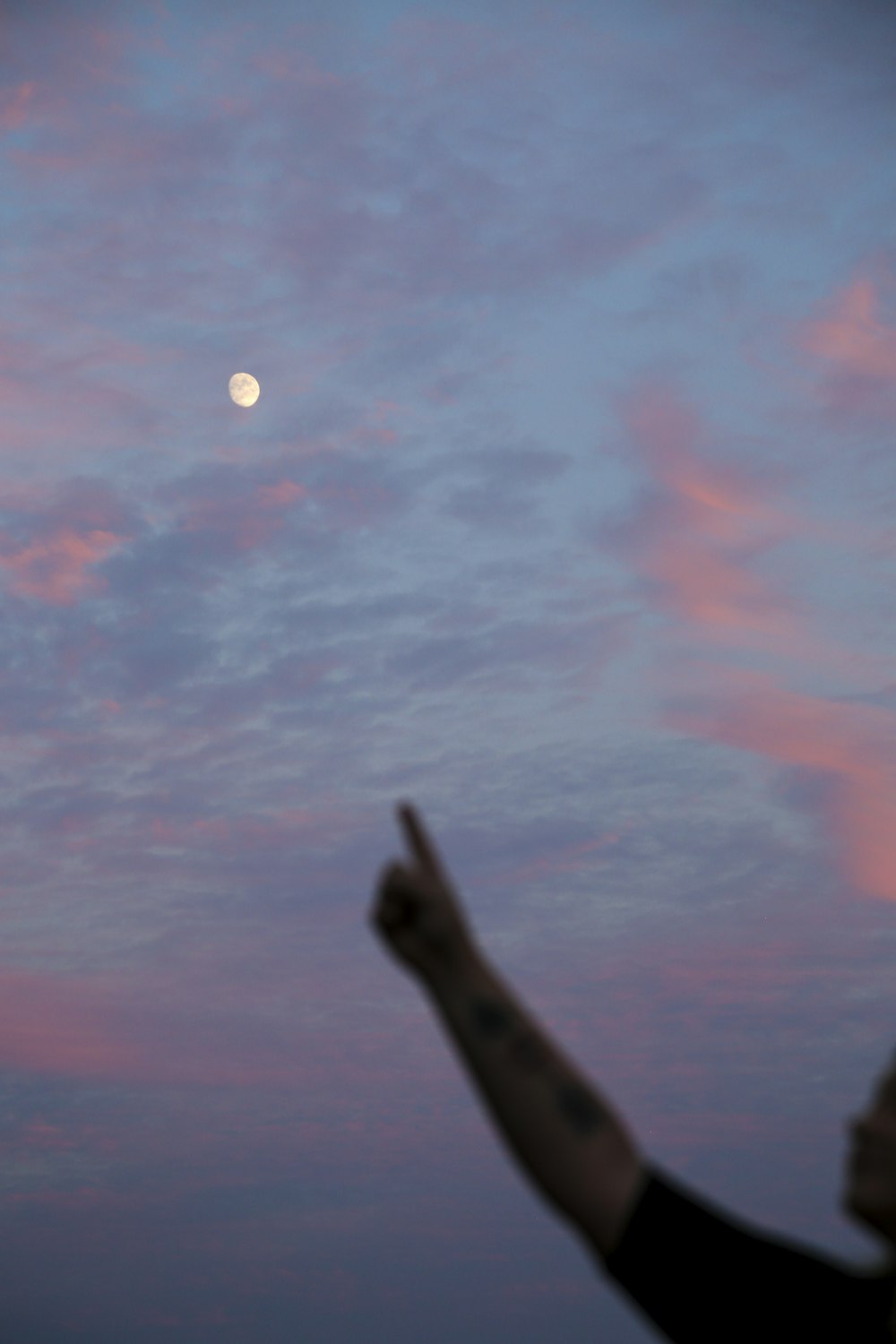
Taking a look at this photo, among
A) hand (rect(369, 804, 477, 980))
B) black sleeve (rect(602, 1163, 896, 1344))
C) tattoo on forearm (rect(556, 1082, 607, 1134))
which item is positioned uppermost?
hand (rect(369, 804, 477, 980))

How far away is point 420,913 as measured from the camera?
191 inches

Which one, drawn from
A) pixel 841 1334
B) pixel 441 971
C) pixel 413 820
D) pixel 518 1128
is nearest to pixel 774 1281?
pixel 841 1334

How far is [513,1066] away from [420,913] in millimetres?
532

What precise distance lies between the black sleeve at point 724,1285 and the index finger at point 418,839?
114 cm

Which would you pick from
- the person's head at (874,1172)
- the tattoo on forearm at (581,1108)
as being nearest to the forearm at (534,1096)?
the tattoo on forearm at (581,1108)

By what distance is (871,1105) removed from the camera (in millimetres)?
5020

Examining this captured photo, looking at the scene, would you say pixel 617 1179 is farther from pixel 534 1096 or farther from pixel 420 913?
pixel 420 913

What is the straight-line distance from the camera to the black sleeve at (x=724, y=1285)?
479cm

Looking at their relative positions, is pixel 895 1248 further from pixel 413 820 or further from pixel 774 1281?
pixel 413 820

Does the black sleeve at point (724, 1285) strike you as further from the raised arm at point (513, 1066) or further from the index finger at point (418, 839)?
the index finger at point (418, 839)

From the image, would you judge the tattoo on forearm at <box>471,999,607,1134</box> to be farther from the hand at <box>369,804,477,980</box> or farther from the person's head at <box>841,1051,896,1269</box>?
the person's head at <box>841,1051,896,1269</box>

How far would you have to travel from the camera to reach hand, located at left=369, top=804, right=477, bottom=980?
4.82m

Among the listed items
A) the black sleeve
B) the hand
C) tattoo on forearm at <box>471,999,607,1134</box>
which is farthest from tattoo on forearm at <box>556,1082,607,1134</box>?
the hand

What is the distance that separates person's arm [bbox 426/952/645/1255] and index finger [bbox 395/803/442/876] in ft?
1.00
